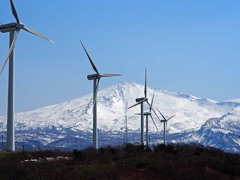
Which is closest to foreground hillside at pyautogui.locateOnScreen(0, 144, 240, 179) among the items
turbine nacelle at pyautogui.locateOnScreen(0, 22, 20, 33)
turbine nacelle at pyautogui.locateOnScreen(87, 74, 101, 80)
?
turbine nacelle at pyautogui.locateOnScreen(0, 22, 20, 33)

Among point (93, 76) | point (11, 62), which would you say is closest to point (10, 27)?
point (11, 62)

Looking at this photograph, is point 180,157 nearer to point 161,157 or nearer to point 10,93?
point 161,157

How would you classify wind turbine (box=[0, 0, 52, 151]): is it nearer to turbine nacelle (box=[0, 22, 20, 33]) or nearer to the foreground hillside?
turbine nacelle (box=[0, 22, 20, 33])

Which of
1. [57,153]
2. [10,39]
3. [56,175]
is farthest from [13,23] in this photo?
[56,175]

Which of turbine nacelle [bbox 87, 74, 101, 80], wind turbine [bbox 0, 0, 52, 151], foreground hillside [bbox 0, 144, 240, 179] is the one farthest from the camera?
turbine nacelle [bbox 87, 74, 101, 80]

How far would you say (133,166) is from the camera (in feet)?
130

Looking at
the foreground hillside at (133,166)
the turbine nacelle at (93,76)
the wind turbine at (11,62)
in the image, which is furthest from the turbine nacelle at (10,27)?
the foreground hillside at (133,166)

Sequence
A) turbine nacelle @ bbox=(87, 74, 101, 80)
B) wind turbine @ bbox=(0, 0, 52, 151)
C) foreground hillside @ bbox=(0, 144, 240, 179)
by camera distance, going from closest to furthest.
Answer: foreground hillside @ bbox=(0, 144, 240, 179) → wind turbine @ bbox=(0, 0, 52, 151) → turbine nacelle @ bbox=(87, 74, 101, 80)

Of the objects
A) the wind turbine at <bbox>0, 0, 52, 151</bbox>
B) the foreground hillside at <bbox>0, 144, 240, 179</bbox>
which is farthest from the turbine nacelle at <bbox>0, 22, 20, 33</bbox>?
the foreground hillside at <bbox>0, 144, 240, 179</bbox>

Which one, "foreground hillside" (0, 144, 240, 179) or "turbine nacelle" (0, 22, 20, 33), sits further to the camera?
"turbine nacelle" (0, 22, 20, 33)

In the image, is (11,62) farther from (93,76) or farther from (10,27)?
(93,76)

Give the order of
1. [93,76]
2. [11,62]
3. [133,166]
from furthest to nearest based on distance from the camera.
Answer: [93,76]
[11,62]
[133,166]

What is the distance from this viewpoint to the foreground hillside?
35.7 m

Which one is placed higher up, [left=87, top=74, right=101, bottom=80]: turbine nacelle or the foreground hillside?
[left=87, top=74, right=101, bottom=80]: turbine nacelle
